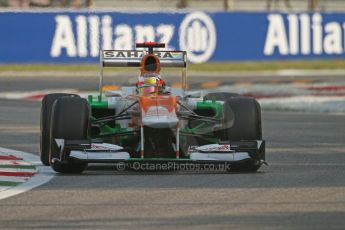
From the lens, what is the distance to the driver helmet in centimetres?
1435

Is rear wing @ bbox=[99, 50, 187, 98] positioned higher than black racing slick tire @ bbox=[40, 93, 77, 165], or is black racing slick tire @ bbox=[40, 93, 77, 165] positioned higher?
rear wing @ bbox=[99, 50, 187, 98]

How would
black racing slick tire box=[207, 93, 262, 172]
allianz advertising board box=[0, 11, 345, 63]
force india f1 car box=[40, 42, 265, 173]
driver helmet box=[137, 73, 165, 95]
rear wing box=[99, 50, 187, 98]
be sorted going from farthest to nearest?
1. allianz advertising board box=[0, 11, 345, 63]
2. rear wing box=[99, 50, 187, 98]
3. driver helmet box=[137, 73, 165, 95]
4. black racing slick tire box=[207, 93, 262, 172]
5. force india f1 car box=[40, 42, 265, 173]

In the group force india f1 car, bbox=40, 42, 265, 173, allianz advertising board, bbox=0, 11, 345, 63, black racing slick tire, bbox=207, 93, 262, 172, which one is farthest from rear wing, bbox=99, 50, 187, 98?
allianz advertising board, bbox=0, 11, 345, 63

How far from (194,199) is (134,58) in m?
4.35

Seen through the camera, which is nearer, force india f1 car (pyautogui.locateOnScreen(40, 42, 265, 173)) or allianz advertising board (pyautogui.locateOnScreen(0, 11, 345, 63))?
force india f1 car (pyautogui.locateOnScreen(40, 42, 265, 173))

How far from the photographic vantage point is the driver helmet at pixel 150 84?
14352 mm

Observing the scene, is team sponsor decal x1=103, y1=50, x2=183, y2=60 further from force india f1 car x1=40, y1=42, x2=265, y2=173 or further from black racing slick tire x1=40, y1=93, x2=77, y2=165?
black racing slick tire x1=40, y1=93, x2=77, y2=165

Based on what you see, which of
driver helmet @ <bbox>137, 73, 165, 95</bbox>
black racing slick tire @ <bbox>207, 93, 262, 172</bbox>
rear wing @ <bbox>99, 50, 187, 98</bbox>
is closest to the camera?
black racing slick tire @ <bbox>207, 93, 262, 172</bbox>

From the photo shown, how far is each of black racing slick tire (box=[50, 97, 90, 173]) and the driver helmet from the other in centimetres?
102

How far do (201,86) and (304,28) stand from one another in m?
7.32

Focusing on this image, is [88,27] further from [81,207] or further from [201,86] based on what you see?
[81,207]

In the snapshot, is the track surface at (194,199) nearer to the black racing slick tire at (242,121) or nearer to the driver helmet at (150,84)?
the black racing slick tire at (242,121)

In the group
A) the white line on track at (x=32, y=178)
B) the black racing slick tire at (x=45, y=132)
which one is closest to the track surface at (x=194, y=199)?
the white line on track at (x=32, y=178)

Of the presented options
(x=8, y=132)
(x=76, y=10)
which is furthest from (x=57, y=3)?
(x=8, y=132)
